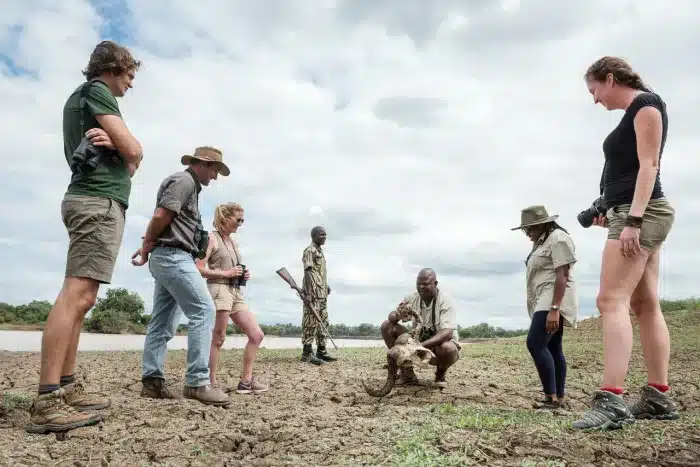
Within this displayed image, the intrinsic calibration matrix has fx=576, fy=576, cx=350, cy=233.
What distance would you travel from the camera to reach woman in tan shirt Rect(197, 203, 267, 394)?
6.23m

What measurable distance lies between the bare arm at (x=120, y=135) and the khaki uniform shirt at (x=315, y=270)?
578cm

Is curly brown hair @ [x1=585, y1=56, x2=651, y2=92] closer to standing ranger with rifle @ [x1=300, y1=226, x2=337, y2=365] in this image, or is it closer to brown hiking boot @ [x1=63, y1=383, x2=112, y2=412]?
brown hiking boot @ [x1=63, y1=383, x2=112, y2=412]

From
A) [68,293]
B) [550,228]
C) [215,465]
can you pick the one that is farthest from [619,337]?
[68,293]

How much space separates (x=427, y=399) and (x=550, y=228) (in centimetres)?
229

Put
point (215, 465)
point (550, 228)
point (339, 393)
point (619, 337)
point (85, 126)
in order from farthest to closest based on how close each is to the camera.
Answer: point (339, 393) < point (550, 228) < point (85, 126) < point (619, 337) < point (215, 465)

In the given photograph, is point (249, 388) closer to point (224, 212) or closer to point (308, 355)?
point (224, 212)

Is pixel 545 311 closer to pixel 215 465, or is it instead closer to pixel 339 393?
pixel 339 393

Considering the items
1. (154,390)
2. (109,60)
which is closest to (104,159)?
(109,60)

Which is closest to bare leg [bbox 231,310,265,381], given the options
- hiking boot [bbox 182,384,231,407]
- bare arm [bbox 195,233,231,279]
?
bare arm [bbox 195,233,231,279]

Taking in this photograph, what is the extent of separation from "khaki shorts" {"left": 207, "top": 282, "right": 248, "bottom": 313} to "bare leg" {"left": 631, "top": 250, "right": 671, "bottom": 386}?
395cm

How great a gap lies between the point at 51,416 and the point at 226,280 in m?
2.46

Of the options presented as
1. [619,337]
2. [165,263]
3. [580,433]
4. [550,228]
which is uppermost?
[550,228]

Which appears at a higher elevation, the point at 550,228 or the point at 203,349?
the point at 550,228

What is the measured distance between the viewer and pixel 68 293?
13.5ft
